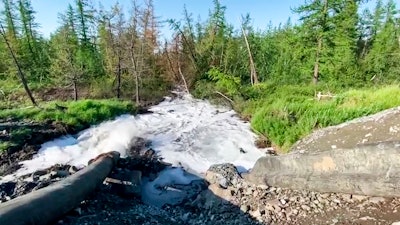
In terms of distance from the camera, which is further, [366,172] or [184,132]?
[184,132]

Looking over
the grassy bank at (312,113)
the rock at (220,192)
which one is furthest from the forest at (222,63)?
the rock at (220,192)

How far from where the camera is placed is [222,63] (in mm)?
20062

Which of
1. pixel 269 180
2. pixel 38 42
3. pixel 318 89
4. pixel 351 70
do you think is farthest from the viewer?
pixel 38 42

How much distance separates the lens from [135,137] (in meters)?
10.6

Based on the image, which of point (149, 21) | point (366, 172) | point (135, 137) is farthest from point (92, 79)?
point (366, 172)

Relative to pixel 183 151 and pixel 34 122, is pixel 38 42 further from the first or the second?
pixel 183 151

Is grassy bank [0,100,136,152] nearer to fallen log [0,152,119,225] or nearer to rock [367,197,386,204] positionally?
fallen log [0,152,119,225]

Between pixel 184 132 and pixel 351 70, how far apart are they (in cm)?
1182

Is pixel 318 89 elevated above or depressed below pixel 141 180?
above

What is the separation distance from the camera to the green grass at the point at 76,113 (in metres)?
11.9

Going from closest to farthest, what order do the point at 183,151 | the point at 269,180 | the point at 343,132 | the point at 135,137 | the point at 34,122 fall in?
the point at 269,180 → the point at 343,132 → the point at 183,151 → the point at 135,137 → the point at 34,122

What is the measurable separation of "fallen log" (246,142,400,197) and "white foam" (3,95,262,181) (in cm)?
219

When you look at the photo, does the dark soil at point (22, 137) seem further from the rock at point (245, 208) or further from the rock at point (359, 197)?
the rock at point (359, 197)

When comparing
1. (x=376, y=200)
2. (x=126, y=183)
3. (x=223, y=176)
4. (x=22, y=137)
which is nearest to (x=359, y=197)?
(x=376, y=200)
